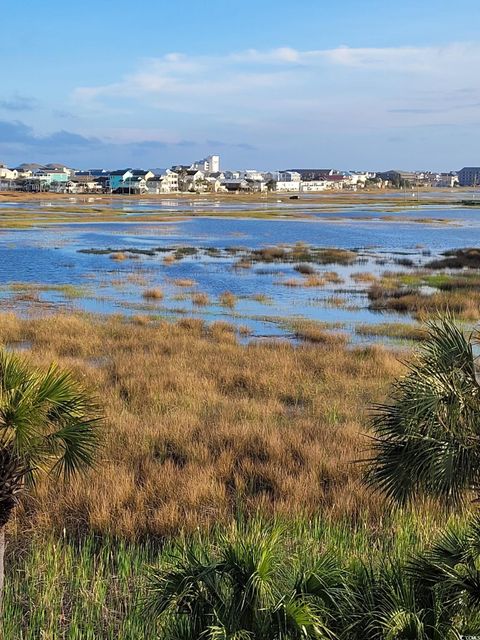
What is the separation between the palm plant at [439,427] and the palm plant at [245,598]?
2.86 feet

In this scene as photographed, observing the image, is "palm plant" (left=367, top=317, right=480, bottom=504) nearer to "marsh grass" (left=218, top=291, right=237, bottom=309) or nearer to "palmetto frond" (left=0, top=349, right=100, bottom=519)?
"palmetto frond" (left=0, top=349, right=100, bottom=519)

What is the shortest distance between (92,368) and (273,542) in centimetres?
1372

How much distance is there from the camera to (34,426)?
5309mm

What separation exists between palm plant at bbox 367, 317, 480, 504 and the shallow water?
20.0 meters

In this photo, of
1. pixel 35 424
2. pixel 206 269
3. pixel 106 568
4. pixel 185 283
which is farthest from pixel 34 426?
pixel 206 269

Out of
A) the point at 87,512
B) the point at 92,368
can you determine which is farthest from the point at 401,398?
the point at 92,368

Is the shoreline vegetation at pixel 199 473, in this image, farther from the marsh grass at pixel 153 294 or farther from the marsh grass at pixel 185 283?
the marsh grass at pixel 185 283

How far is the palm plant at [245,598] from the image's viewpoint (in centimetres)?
455

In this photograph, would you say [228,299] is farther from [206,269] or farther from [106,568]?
[106,568]

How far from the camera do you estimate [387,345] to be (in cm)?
2330

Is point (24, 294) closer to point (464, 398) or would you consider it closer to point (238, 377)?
point (238, 377)

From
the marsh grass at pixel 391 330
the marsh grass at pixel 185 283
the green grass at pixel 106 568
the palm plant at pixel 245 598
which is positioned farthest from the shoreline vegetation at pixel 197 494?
the marsh grass at pixel 185 283

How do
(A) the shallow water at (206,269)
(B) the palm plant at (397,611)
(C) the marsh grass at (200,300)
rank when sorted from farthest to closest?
(C) the marsh grass at (200,300) → (A) the shallow water at (206,269) → (B) the palm plant at (397,611)

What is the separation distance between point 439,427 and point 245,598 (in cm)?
161
